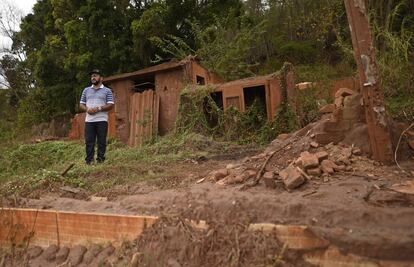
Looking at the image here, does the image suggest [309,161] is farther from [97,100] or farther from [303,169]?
[97,100]

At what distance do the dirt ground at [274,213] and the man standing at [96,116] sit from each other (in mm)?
2285

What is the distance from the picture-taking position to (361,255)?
297 cm

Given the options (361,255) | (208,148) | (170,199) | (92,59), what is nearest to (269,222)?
(361,255)

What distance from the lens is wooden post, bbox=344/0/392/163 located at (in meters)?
4.14

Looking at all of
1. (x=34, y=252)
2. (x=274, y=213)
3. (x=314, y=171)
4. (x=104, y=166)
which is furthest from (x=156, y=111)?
(x=274, y=213)

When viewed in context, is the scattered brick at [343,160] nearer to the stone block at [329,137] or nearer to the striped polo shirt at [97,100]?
the stone block at [329,137]

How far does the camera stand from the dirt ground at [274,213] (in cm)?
305

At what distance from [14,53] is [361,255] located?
28.6m

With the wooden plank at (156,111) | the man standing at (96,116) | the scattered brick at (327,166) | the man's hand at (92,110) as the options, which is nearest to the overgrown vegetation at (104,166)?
the man standing at (96,116)

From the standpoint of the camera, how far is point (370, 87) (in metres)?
4.18

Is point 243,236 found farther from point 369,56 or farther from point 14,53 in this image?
point 14,53

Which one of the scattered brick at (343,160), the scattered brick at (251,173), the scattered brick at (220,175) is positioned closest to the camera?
the scattered brick at (343,160)

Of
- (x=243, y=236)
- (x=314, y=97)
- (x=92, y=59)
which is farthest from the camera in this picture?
(x=92, y=59)

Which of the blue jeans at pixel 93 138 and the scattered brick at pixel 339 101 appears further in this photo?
the blue jeans at pixel 93 138
